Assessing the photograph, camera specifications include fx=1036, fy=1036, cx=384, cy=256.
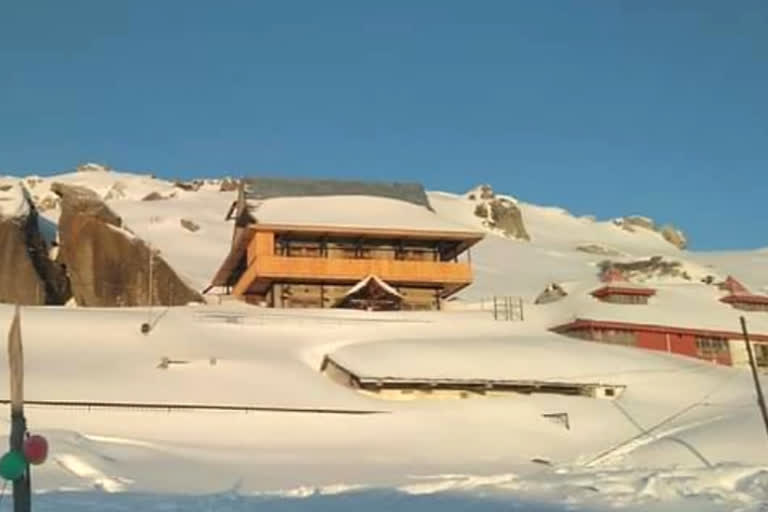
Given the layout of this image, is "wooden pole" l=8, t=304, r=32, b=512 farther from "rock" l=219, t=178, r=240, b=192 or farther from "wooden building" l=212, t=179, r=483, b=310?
"rock" l=219, t=178, r=240, b=192

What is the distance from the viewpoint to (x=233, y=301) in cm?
5653

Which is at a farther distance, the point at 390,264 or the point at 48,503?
A: the point at 390,264

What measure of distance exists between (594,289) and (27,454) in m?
47.7

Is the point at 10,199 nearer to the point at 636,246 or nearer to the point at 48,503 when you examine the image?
the point at 48,503

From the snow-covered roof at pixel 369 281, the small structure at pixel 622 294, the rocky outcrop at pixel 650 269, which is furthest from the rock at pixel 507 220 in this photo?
the snow-covered roof at pixel 369 281

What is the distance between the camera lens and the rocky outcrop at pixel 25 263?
5169 cm

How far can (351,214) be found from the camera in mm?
57719

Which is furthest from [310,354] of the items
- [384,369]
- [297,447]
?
[297,447]

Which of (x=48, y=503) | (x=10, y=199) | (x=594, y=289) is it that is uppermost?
(x=10, y=199)

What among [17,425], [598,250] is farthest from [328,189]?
[598,250]

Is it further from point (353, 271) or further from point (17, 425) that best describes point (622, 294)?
point (17, 425)

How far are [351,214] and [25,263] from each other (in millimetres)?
17381

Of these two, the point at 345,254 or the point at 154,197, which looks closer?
the point at 345,254

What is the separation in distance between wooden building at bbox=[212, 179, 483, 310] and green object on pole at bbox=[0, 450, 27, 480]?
42.0m
